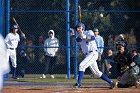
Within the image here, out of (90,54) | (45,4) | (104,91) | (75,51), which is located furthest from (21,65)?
(104,91)

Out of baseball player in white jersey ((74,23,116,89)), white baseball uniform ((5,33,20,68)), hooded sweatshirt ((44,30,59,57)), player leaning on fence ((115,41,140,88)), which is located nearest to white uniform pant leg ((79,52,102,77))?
baseball player in white jersey ((74,23,116,89))

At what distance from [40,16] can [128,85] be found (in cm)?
941

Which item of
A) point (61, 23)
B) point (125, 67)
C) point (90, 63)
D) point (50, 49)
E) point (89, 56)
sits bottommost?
point (125, 67)

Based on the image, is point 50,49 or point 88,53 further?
point 50,49

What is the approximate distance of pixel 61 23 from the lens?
20734mm

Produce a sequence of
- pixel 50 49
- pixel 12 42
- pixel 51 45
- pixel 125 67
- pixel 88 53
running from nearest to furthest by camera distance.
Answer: pixel 125 67 < pixel 88 53 < pixel 12 42 < pixel 51 45 < pixel 50 49

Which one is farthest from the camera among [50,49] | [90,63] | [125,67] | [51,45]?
[50,49]

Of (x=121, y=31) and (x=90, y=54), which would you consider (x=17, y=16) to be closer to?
(x=121, y=31)

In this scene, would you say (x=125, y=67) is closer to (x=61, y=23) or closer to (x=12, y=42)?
(x=12, y=42)

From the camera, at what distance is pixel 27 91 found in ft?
38.1

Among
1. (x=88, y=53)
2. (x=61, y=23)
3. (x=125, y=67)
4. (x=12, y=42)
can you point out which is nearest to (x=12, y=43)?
(x=12, y=42)

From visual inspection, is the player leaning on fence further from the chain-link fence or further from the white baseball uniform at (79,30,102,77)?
the chain-link fence

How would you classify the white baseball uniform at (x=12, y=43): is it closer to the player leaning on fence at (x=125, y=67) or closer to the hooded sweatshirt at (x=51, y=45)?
the hooded sweatshirt at (x=51, y=45)

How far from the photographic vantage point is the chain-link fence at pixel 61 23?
64.6 feet
